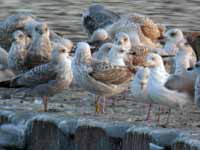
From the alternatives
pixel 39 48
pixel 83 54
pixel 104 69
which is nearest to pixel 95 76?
pixel 104 69

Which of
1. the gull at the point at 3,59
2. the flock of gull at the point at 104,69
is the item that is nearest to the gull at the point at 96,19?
the flock of gull at the point at 104,69

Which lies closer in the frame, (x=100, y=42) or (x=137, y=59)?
(x=137, y=59)

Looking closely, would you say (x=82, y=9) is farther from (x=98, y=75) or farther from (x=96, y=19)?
(x=98, y=75)

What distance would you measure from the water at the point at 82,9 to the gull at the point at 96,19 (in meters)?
0.44

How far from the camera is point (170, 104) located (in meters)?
9.58

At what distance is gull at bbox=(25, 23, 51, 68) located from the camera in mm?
12539

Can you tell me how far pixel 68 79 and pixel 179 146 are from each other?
2798 mm

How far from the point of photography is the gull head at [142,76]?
9953 millimetres

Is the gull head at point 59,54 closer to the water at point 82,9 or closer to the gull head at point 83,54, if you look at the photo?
the gull head at point 83,54

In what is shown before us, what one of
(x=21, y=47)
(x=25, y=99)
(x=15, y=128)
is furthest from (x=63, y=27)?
(x=15, y=128)

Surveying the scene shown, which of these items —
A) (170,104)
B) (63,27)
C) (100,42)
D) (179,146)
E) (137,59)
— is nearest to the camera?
(179,146)

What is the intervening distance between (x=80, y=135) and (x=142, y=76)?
1.15 metres

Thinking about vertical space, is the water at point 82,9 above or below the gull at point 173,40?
above

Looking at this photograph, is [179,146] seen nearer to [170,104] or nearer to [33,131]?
[170,104]
